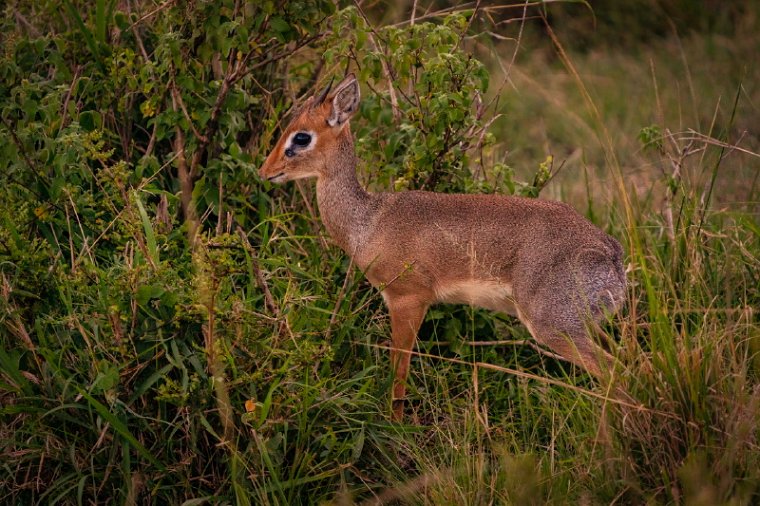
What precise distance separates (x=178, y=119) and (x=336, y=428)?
6.10 feet

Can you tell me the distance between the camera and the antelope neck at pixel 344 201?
5148mm

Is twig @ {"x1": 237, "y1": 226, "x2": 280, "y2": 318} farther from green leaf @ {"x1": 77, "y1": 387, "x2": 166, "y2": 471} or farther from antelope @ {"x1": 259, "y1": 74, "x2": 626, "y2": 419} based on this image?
green leaf @ {"x1": 77, "y1": 387, "x2": 166, "y2": 471}

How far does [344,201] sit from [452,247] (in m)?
0.64

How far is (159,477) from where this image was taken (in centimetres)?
401

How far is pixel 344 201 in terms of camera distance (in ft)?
17.0

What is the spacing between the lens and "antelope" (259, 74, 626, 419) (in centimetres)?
448

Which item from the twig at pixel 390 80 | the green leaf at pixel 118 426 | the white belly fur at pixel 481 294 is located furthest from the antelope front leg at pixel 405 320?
the green leaf at pixel 118 426

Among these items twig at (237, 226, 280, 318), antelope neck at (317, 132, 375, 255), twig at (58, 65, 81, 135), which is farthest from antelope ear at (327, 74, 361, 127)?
twig at (58, 65, 81, 135)

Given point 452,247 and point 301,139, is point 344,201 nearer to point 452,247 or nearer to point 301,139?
point 301,139

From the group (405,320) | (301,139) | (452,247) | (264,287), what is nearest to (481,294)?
(452,247)

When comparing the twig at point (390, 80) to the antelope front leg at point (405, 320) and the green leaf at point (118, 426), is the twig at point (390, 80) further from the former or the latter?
the green leaf at point (118, 426)

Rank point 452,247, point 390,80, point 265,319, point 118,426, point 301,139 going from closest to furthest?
point 118,426
point 265,319
point 452,247
point 301,139
point 390,80

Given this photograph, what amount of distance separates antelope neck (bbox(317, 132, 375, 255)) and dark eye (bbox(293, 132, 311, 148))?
159mm

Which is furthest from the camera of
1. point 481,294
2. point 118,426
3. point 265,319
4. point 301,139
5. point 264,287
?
point 301,139
